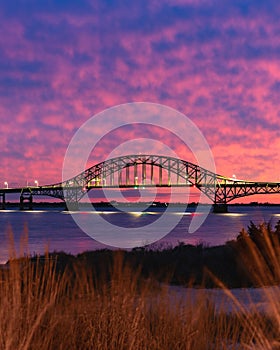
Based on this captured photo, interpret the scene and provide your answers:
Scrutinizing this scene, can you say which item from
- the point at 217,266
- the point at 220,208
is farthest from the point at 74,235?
the point at 220,208

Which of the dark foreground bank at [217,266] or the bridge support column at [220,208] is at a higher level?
the bridge support column at [220,208]

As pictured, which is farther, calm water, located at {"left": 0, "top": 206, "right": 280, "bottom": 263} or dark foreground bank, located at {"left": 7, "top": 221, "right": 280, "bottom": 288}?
calm water, located at {"left": 0, "top": 206, "right": 280, "bottom": 263}

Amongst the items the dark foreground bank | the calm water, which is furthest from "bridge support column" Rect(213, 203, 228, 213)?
the dark foreground bank

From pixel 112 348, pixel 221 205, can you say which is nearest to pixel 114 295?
pixel 112 348

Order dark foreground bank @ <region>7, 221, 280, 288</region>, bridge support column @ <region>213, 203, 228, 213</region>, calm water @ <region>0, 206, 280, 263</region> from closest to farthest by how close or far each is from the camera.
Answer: dark foreground bank @ <region>7, 221, 280, 288</region> < calm water @ <region>0, 206, 280, 263</region> < bridge support column @ <region>213, 203, 228, 213</region>

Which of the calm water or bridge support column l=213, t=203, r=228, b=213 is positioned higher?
bridge support column l=213, t=203, r=228, b=213

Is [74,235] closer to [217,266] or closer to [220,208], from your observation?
[217,266]

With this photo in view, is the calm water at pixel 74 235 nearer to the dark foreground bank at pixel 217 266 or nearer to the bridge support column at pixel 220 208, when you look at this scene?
the dark foreground bank at pixel 217 266

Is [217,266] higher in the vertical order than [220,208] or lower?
lower

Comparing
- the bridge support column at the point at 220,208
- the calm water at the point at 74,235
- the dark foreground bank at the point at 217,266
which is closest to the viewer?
the dark foreground bank at the point at 217,266

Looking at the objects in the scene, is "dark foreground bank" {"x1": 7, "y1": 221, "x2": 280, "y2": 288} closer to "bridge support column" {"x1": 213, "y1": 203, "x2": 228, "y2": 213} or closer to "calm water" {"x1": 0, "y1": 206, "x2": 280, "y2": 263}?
"calm water" {"x1": 0, "y1": 206, "x2": 280, "y2": 263}

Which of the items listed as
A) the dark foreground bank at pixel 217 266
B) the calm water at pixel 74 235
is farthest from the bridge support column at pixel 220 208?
the dark foreground bank at pixel 217 266

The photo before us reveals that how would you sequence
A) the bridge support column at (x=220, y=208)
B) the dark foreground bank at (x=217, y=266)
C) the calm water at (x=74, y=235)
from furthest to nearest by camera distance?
1. the bridge support column at (x=220, y=208)
2. the calm water at (x=74, y=235)
3. the dark foreground bank at (x=217, y=266)

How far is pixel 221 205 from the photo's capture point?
405 feet
